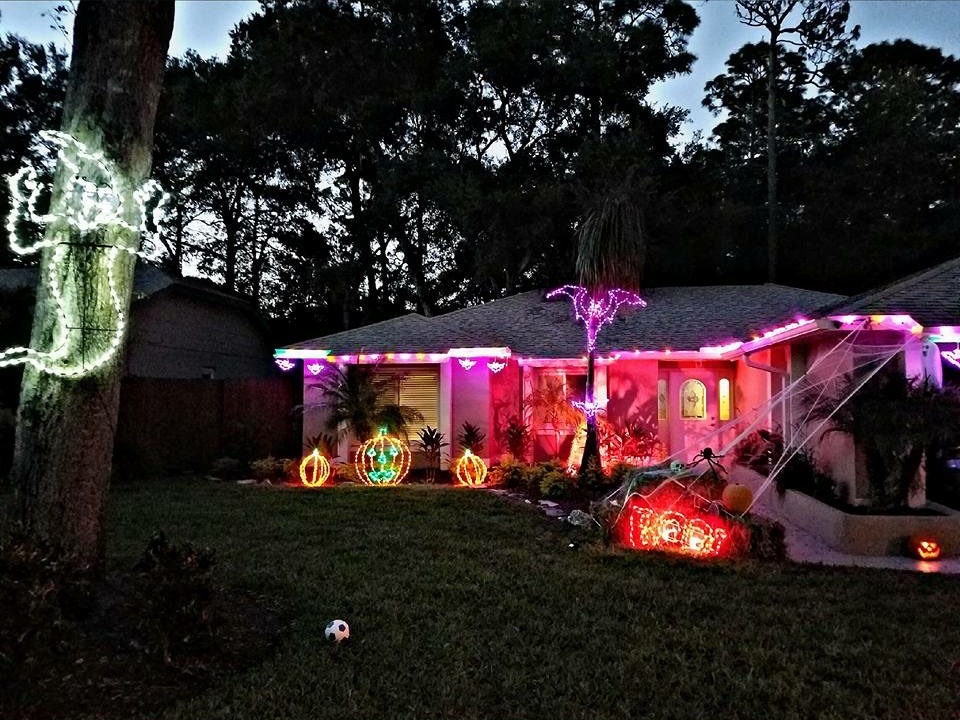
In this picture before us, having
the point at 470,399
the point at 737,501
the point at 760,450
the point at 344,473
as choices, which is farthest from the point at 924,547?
the point at 344,473

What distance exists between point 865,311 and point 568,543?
14.3ft

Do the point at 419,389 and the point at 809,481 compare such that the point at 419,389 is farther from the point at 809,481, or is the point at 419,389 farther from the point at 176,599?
the point at 176,599

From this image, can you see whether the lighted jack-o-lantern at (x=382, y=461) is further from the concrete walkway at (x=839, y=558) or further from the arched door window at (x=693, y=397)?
the concrete walkway at (x=839, y=558)

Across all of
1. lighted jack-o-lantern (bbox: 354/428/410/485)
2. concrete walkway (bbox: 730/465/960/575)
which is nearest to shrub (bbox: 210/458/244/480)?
lighted jack-o-lantern (bbox: 354/428/410/485)

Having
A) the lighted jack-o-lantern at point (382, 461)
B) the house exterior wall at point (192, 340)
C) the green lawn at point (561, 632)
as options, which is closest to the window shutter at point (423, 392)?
the lighted jack-o-lantern at point (382, 461)

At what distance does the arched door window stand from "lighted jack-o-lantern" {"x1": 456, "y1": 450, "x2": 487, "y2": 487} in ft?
17.0

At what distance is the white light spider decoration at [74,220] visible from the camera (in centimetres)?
433

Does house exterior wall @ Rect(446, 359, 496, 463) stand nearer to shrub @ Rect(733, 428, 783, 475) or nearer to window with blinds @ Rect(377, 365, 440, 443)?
window with blinds @ Rect(377, 365, 440, 443)

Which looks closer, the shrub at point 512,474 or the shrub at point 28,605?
the shrub at point 28,605

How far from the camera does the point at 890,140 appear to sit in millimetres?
21562

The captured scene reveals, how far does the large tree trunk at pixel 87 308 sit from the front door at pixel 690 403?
12429 mm

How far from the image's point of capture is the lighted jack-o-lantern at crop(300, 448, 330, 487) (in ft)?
41.1

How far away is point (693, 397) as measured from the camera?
1516cm

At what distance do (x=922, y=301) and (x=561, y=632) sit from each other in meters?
6.46
